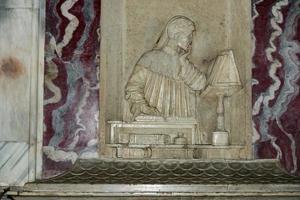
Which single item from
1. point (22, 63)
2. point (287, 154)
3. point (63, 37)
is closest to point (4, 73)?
point (22, 63)

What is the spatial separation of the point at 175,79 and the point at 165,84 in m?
0.10

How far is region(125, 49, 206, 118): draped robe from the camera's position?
209 inches

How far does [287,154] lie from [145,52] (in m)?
1.46

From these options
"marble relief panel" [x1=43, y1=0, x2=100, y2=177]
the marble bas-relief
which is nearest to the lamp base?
the marble bas-relief

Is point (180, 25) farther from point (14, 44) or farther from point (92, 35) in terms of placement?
point (14, 44)

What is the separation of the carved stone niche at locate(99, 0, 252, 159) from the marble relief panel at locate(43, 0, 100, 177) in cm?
9

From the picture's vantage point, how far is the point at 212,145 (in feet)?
17.1

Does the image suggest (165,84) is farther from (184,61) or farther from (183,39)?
(183,39)

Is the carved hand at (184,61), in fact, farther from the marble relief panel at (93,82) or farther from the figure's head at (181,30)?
the marble relief panel at (93,82)

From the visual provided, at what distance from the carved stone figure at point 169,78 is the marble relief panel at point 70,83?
14.1 inches

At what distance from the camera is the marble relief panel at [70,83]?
5.22 m

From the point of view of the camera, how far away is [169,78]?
5.37 metres

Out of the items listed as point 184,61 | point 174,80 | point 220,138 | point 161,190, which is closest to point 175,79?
point 174,80

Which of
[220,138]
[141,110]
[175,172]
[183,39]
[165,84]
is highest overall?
[183,39]
